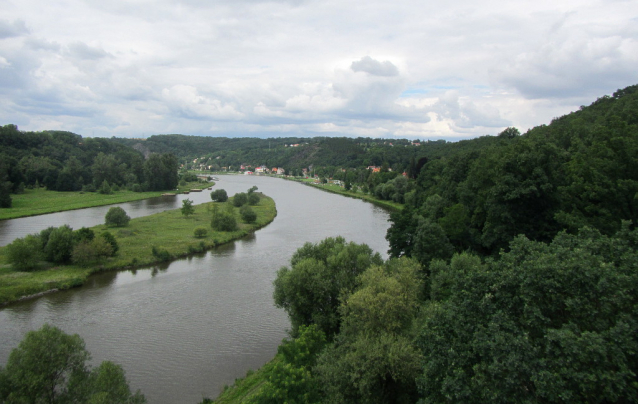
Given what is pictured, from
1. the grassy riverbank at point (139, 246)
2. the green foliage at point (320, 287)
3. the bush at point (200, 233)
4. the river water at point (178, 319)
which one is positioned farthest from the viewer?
the bush at point (200, 233)

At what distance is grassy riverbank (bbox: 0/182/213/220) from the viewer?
166 ft

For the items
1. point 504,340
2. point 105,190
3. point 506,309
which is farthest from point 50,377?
point 105,190

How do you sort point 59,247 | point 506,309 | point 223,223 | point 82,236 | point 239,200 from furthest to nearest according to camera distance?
point 239,200, point 223,223, point 82,236, point 59,247, point 506,309

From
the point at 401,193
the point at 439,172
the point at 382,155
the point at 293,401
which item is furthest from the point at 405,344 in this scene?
the point at 382,155

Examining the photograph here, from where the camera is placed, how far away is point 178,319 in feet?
65.6

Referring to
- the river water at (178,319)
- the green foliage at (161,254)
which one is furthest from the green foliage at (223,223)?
the green foliage at (161,254)

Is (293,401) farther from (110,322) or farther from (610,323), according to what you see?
(110,322)

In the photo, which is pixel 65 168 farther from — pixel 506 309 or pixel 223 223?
pixel 506 309

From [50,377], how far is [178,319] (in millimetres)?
9097

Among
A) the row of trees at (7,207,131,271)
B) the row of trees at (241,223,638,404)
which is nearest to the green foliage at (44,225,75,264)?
the row of trees at (7,207,131,271)

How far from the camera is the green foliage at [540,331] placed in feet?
21.1

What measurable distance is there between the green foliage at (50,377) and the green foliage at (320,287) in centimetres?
692

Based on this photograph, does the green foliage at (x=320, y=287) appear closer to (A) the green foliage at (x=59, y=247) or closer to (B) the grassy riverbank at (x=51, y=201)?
(A) the green foliage at (x=59, y=247)

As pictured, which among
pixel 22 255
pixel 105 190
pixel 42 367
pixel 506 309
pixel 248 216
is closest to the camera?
pixel 506 309
